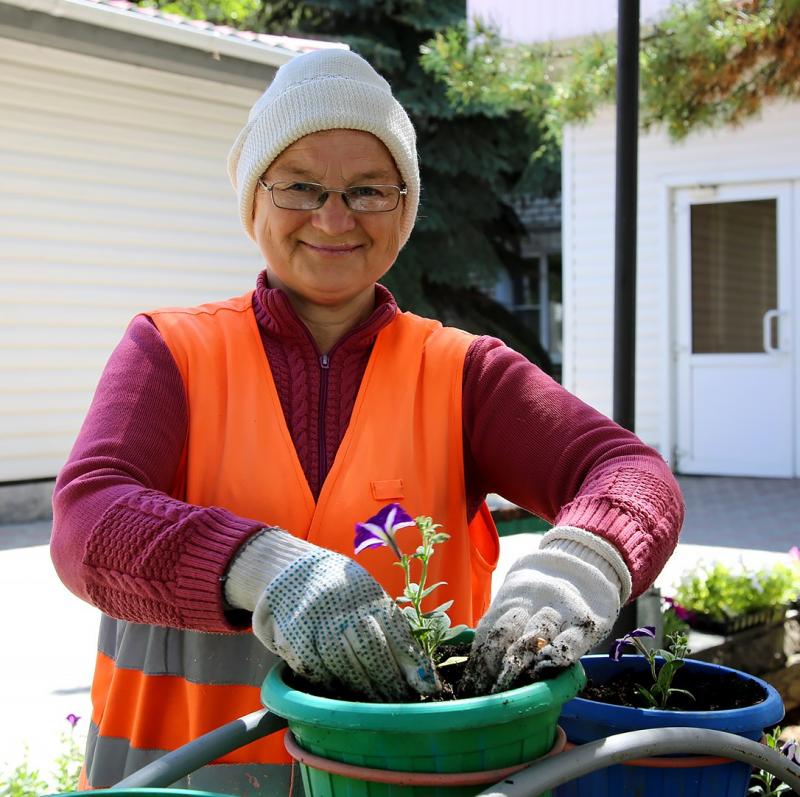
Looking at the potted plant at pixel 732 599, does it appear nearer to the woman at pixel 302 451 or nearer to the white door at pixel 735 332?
the woman at pixel 302 451

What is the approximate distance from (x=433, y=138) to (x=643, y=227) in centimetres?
552

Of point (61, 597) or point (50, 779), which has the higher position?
point (50, 779)

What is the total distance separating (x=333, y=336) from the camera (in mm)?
1882

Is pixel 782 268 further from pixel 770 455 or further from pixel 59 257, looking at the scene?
pixel 59 257

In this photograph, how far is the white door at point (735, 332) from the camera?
9.20m

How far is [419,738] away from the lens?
96 centimetres

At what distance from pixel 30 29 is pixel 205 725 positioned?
6222 mm

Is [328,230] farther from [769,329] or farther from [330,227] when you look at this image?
[769,329]

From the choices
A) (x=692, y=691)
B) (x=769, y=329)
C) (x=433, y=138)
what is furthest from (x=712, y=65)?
(x=433, y=138)

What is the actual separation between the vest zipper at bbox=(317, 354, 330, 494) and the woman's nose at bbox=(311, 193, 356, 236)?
0.21 metres

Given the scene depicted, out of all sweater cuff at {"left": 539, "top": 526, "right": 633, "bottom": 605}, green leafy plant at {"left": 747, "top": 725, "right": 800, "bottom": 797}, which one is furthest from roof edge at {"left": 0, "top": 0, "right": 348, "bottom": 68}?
sweater cuff at {"left": 539, "top": 526, "right": 633, "bottom": 605}

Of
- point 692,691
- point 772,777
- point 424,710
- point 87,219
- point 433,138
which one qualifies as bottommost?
point 772,777

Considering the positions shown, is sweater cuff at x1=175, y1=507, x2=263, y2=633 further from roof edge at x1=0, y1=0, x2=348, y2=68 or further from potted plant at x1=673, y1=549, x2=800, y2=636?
roof edge at x1=0, y1=0, x2=348, y2=68

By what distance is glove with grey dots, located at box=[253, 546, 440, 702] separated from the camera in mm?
1064
